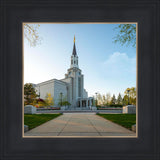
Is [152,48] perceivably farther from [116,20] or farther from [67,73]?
[67,73]

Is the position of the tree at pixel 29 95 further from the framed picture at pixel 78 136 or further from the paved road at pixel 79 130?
the framed picture at pixel 78 136

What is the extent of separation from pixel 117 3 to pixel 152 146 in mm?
3217

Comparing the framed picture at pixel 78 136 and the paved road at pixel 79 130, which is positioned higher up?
the framed picture at pixel 78 136

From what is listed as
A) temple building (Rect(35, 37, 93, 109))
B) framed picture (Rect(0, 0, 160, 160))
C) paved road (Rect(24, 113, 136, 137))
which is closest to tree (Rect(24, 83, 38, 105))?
temple building (Rect(35, 37, 93, 109))

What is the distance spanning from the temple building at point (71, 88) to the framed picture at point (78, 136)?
1915 inches

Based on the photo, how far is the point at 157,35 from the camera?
2.47 metres

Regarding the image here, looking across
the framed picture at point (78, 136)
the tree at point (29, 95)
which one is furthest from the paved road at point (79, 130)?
the tree at point (29, 95)

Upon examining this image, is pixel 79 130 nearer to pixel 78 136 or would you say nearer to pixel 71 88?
pixel 78 136

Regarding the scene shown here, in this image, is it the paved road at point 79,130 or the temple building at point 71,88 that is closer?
the paved road at point 79,130

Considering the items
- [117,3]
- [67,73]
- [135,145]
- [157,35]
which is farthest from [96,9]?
[67,73]

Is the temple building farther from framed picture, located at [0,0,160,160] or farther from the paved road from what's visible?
framed picture, located at [0,0,160,160]

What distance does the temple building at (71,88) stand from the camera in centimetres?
5166

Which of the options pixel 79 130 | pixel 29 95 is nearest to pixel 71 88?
pixel 29 95

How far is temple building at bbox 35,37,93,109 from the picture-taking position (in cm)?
5166
